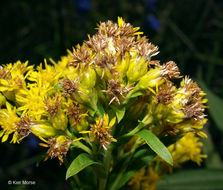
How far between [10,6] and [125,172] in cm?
490

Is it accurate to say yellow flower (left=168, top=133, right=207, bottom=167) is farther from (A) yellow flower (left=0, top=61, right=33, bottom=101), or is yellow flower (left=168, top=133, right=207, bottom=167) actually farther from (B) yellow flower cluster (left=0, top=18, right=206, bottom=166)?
(A) yellow flower (left=0, top=61, right=33, bottom=101)

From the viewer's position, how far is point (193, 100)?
5.41 ft

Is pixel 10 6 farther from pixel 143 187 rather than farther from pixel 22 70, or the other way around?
pixel 143 187

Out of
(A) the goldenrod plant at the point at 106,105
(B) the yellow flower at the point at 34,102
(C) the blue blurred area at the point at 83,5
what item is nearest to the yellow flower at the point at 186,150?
(A) the goldenrod plant at the point at 106,105

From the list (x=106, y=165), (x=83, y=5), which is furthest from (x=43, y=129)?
(x=83, y=5)

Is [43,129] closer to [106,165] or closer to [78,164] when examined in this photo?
[78,164]

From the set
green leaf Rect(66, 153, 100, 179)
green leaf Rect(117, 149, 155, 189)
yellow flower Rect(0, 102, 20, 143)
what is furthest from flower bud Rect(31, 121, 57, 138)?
green leaf Rect(117, 149, 155, 189)

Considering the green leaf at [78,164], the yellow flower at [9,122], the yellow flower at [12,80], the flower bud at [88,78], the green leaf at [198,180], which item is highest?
the yellow flower at [12,80]

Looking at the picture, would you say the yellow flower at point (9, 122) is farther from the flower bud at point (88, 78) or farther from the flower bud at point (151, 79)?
the flower bud at point (151, 79)

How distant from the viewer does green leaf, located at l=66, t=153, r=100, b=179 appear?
1.37m

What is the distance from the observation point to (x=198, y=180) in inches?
114

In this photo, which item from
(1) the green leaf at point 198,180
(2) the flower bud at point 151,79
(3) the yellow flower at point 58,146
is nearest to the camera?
(3) the yellow flower at point 58,146

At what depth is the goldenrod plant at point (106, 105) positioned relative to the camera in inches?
60.5

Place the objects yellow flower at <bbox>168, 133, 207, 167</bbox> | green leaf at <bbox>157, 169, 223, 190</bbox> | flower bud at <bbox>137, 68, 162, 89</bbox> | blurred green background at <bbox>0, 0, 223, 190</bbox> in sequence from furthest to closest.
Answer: blurred green background at <bbox>0, 0, 223, 190</bbox> → green leaf at <bbox>157, 169, 223, 190</bbox> → yellow flower at <bbox>168, 133, 207, 167</bbox> → flower bud at <bbox>137, 68, 162, 89</bbox>
